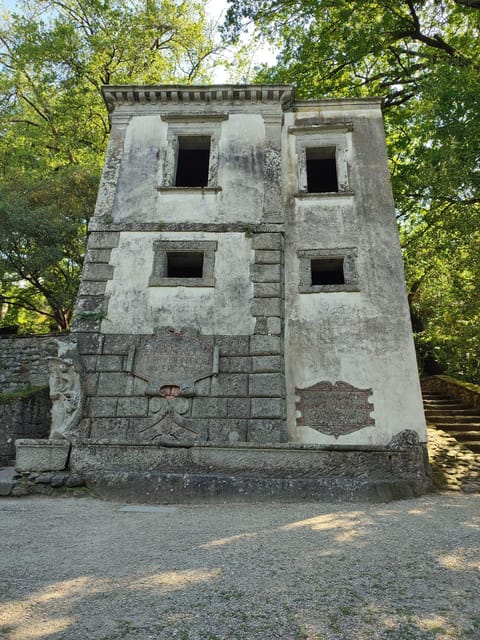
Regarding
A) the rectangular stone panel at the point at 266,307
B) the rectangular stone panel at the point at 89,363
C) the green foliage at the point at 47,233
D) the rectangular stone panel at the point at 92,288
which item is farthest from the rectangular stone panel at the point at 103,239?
the green foliage at the point at 47,233

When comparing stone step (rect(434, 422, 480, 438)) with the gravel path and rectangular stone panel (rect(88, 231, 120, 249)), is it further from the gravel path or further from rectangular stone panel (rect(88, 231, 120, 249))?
rectangular stone panel (rect(88, 231, 120, 249))

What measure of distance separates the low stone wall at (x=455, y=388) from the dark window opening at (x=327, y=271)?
504 cm

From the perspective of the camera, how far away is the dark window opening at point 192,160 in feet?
37.7

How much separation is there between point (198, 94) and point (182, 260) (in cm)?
431

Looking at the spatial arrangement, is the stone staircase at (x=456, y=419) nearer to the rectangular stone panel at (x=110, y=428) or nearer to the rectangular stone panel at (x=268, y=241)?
the rectangular stone panel at (x=268, y=241)

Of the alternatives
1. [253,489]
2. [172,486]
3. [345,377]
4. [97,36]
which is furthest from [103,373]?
[97,36]

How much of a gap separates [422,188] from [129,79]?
13.2 metres

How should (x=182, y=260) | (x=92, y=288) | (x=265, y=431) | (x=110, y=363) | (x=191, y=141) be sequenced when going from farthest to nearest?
(x=191, y=141)
(x=182, y=260)
(x=92, y=288)
(x=110, y=363)
(x=265, y=431)

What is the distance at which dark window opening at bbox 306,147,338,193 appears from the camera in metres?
11.8

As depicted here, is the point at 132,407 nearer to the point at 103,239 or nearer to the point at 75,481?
the point at 75,481

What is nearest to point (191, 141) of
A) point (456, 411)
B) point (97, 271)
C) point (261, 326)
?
point (97, 271)

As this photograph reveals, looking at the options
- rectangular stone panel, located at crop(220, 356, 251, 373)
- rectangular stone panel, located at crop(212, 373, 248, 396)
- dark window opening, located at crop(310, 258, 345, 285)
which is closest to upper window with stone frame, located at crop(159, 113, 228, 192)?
dark window opening, located at crop(310, 258, 345, 285)

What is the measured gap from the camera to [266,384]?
8.72 meters

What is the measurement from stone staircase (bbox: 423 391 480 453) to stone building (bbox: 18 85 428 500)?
2.40 meters
